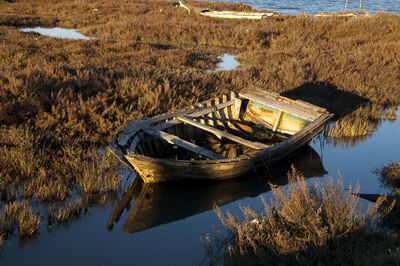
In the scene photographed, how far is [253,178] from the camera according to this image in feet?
20.4

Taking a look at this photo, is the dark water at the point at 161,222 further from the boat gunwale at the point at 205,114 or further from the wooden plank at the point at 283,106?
the wooden plank at the point at 283,106

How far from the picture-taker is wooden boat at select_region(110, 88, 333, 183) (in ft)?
17.9

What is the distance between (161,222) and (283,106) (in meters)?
4.18

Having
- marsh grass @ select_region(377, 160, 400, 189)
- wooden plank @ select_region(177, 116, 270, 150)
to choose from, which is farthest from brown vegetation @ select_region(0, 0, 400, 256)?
marsh grass @ select_region(377, 160, 400, 189)

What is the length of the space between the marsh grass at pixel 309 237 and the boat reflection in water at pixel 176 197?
0.96 metres

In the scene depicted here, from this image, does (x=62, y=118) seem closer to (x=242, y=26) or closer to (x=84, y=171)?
(x=84, y=171)

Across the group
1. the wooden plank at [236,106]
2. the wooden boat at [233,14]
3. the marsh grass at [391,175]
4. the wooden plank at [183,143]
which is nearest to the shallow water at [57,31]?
the wooden boat at [233,14]

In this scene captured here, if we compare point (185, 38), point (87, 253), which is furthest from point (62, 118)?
point (185, 38)

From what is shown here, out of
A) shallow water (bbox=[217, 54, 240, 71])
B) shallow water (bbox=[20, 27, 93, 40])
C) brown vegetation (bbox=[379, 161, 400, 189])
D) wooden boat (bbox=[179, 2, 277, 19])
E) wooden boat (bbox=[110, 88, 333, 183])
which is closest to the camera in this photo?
wooden boat (bbox=[110, 88, 333, 183])

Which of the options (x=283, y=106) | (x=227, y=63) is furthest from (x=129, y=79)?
(x=227, y=63)

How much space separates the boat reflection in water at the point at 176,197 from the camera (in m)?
4.99

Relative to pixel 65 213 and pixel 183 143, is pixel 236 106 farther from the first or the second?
pixel 65 213

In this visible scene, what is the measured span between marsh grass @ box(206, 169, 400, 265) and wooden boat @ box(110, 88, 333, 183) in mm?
1396

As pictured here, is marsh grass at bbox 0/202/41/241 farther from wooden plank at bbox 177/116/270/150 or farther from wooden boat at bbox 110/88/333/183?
wooden plank at bbox 177/116/270/150
